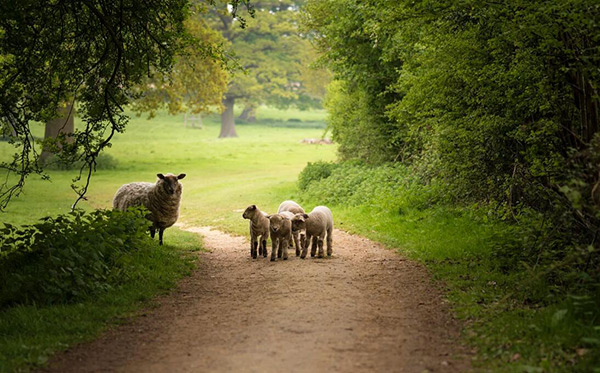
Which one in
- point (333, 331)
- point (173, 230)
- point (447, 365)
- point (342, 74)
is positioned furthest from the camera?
point (342, 74)

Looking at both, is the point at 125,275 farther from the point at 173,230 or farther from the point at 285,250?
the point at 173,230

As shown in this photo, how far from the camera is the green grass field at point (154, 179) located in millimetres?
7285

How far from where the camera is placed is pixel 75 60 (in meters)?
12.5

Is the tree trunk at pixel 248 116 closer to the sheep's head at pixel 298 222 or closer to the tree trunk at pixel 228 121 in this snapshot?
the tree trunk at pixel 228 121

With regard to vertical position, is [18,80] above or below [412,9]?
below

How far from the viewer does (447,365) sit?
6016 millimetres

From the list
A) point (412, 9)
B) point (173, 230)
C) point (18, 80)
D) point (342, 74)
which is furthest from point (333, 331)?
point (342, 74)

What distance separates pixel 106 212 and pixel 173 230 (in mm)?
5889

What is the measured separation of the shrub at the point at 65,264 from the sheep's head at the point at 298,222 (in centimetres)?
302

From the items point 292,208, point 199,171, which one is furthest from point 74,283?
point 199,171

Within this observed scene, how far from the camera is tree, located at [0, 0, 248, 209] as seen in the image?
10992 mm

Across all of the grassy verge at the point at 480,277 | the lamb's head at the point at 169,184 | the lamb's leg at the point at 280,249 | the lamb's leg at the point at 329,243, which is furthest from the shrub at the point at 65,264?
the grassy verge at the point at 480,277

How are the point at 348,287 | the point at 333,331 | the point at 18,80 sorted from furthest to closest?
the point at 18,80 < the point at 348,287 < the point at 333,331

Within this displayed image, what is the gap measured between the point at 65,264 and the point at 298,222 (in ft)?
14.6
